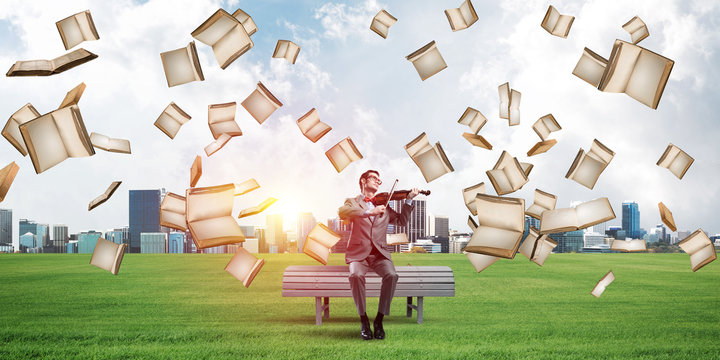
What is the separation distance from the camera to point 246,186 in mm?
6867

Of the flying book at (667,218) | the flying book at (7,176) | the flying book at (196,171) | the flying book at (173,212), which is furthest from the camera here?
the flying book at (667,218)

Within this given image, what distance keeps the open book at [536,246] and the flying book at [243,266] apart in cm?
290

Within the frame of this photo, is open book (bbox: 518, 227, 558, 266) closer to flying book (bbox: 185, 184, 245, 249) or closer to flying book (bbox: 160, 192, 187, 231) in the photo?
flying book (bbox: 185, 184, 245, 249)

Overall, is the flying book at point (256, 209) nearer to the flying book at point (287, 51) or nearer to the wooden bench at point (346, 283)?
the flying book at point (287, 51)

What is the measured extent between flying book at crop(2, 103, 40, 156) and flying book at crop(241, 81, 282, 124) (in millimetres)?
2087

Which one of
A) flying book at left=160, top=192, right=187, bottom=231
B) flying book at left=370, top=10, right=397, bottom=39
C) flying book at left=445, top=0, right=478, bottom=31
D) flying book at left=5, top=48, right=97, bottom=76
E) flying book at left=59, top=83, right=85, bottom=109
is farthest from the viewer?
flying book at left=370, top=10, right=397, bottom=39

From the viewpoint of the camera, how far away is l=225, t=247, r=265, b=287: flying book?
6.40 m

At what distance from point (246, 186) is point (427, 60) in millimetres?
2500

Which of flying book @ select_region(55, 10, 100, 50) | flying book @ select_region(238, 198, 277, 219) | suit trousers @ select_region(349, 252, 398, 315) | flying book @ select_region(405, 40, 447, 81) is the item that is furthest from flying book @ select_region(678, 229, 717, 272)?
flying book @ select_region(55, 10, 100, 50)

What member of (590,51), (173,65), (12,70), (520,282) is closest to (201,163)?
(173,65)

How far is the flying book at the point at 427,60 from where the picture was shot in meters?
6.73

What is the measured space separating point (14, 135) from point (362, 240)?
3.94 m

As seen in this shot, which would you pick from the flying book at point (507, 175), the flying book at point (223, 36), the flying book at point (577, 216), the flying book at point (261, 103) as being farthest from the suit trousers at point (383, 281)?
the flying book at point (223, 36)

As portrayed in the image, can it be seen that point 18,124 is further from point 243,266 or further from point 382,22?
point 382,22
